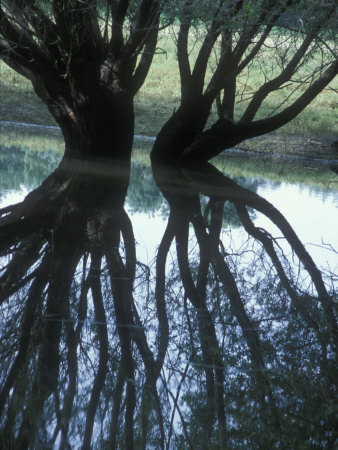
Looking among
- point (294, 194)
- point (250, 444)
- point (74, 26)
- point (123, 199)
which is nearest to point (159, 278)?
point (250, 444)

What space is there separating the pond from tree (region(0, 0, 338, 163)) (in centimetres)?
378

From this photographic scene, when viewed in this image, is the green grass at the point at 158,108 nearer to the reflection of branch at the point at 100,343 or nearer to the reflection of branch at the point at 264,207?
the reflection of branch at the point at 264,207

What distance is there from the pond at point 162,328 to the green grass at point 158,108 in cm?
1059

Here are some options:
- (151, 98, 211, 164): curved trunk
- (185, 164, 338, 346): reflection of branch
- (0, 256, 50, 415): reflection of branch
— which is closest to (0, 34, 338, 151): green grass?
(151, 98, 211, 164): curved trunk

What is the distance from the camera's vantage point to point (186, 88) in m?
10.5

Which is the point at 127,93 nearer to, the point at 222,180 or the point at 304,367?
the point at 222,180

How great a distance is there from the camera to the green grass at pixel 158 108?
16.5m

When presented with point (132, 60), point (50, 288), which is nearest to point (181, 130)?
point (132, 60)

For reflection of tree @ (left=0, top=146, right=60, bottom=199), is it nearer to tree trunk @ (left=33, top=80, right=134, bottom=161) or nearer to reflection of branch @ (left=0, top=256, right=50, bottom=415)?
tree trunk @ (left=33, top=80, right=134, bottom=161)

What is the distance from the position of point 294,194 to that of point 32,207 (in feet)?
13.5

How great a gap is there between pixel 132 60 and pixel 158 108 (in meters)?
8.39

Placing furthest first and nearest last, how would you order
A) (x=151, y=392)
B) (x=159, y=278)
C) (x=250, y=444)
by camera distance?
(x=159, y=278), (x=151, y=392), (x=250, y=444)

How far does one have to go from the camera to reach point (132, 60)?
9961 millimetres

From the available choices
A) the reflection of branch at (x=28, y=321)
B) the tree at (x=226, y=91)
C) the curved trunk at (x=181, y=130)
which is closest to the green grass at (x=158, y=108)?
the tree at (x=226, y=91)
